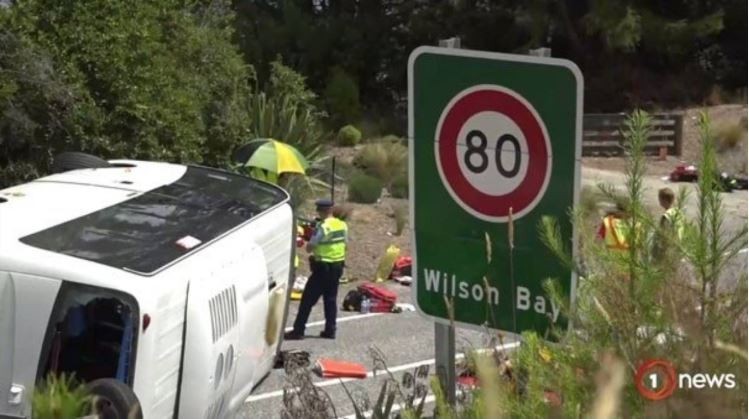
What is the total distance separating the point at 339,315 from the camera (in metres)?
14.0

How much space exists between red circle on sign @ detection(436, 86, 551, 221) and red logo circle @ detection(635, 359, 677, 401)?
89cm

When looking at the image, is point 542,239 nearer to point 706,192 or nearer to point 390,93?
point 706,192

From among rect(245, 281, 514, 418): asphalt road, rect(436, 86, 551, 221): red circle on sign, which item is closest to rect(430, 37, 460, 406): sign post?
rect(436, 86, 551, 221): red circle on sign

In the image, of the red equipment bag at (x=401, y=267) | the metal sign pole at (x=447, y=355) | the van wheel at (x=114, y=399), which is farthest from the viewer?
the red equipment bag at (x=401, y=267)

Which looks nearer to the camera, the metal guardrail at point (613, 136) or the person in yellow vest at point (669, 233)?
the person in yellow vest at point (669, 233)

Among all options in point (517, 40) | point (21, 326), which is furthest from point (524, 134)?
point (517, 40)

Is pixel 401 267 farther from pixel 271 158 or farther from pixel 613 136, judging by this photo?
pixel 613 136

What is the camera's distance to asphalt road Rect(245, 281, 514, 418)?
10.2 metres

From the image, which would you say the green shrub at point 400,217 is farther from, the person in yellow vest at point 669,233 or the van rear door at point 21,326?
the person in yellow vest at point 669,233

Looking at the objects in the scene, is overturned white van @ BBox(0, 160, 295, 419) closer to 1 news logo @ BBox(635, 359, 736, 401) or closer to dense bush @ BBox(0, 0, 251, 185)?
1 news logo @ BBox(635, 359, 736, 401)

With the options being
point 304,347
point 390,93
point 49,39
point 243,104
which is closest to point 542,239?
point 304,347

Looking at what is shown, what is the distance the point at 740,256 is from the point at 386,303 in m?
10.4

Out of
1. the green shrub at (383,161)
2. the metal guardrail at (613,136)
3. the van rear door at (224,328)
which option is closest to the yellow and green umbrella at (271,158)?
the van rear door at (224,328)

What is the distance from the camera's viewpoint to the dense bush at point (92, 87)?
1438 cm
